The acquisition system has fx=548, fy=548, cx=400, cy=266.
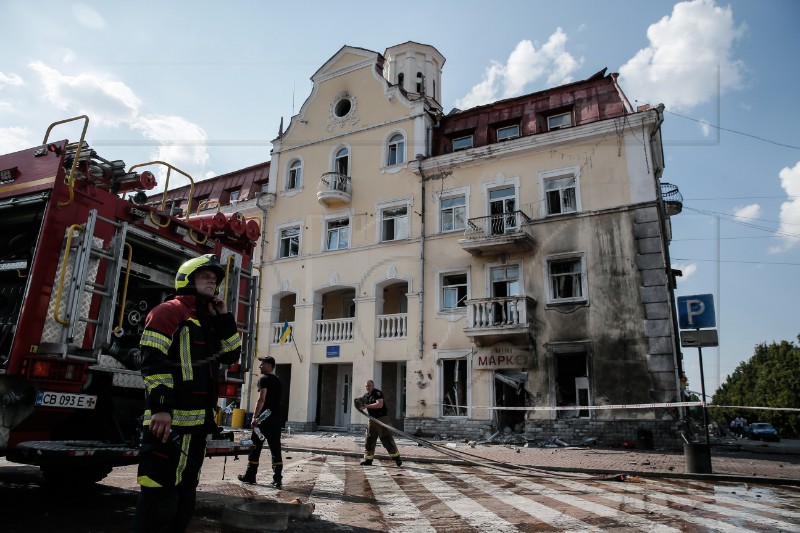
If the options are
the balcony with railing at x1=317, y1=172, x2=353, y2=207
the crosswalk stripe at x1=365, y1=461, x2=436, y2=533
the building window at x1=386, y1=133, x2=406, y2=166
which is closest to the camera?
the crosswalk stripe at x1=365, y1=461, x2=436, y2=533

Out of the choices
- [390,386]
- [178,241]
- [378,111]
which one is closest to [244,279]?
[178,241]

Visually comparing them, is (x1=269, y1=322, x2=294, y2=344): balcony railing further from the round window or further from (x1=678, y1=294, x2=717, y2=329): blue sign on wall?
(x1=678, y1=294, x2=717, y2=329): blue sign on wall

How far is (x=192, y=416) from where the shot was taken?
3588 millimetres

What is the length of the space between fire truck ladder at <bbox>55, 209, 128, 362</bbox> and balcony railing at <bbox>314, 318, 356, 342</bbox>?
16465 millimetres

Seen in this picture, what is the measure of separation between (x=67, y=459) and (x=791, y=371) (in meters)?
63.7

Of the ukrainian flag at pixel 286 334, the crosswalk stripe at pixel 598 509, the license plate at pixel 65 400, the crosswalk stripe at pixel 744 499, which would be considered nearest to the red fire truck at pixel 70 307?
the license plate at pixel 65 400

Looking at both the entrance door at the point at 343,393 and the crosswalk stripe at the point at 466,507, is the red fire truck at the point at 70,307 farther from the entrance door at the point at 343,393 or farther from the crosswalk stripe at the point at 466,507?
the entrance door at the point at 343,393

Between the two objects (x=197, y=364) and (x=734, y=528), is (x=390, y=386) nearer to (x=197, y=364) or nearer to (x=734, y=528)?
(x=734, y=528)

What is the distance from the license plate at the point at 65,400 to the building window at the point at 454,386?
15018 millimetres

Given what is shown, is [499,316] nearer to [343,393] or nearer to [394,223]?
[394,223]

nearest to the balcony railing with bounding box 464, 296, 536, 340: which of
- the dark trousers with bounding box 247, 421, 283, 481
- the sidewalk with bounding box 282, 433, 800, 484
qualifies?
the sidewalk with bounding box 282, 433, 800, 484

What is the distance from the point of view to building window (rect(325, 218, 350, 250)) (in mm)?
23531

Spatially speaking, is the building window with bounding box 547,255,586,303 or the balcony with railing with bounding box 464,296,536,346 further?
the building window with bounding box 547,255,586,303

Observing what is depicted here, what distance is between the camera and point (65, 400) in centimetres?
530
